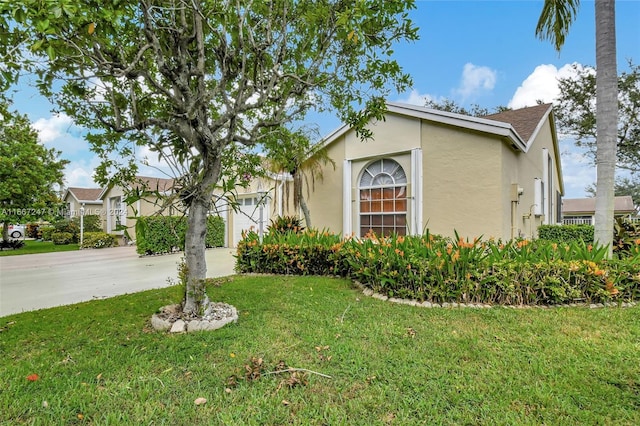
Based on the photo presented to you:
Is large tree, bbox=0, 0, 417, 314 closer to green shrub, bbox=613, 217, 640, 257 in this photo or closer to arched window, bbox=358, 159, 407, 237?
arched window, bbox=358, 159, 407, 237

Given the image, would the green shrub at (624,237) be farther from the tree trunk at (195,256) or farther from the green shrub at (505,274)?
the tree trunk at (195,256)

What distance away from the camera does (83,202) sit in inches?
870

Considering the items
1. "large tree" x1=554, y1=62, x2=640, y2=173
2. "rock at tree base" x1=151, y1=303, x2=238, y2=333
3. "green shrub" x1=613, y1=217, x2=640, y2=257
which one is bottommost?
"rock at tree base" x1=151, y1=303, x2=238, y2=333

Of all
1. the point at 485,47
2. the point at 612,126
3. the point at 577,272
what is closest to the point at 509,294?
the point at 577,272

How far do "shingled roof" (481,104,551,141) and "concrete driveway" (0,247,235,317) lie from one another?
30.7ft

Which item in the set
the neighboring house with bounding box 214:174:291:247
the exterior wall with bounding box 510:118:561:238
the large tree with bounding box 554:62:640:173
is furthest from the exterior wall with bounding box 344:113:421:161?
the large tree with bounding box 554:62:640:173

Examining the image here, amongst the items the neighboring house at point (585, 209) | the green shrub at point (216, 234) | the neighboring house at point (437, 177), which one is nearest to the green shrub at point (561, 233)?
the neighboring house at point (437, 177)

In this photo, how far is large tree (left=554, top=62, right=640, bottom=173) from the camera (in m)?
18.1

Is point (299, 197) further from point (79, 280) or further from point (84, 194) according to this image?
point (84, 194)

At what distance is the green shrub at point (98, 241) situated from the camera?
17.2 meters

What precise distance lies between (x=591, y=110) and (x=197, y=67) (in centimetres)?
2401

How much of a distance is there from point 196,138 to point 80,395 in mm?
2884

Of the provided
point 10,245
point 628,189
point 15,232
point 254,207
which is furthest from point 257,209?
point 628,189

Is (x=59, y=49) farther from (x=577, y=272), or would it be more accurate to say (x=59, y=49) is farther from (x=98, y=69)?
(x=577, y=272)
